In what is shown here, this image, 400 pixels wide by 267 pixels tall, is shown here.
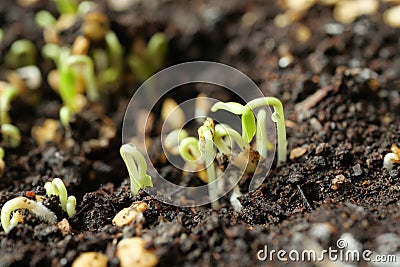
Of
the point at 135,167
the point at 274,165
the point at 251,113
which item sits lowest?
the point at 274,165

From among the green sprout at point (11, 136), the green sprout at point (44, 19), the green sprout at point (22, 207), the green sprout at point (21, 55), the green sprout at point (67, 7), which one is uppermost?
the green sprout at point (67, 7)

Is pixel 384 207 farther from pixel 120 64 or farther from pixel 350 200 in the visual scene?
pixel 120 64

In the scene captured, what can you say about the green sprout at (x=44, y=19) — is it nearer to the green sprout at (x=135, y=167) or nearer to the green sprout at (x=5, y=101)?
the green sprout at (x=5, y=101)

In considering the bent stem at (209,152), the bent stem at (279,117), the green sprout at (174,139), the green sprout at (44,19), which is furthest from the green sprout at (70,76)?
the bent stem at (279,117)

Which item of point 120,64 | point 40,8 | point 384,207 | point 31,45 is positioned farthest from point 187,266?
point 40,8

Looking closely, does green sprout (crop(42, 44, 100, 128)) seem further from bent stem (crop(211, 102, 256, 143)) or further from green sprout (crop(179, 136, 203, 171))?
bent stem (crop(211, 102, 256, 143))

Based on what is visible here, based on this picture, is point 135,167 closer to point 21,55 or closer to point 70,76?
point 70,76

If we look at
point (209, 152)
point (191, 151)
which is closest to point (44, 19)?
point (191, 151)
